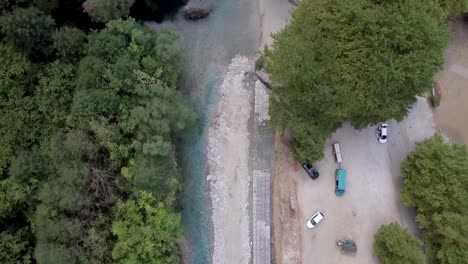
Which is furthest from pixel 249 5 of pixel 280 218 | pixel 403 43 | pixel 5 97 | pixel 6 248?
pixel 6 248

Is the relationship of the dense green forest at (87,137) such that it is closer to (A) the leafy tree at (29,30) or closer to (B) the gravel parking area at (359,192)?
(A) the leafy tree at (29,30)

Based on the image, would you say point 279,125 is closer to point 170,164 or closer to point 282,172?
point 282,172

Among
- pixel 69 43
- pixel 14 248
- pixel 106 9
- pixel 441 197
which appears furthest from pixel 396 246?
pixel 69 43

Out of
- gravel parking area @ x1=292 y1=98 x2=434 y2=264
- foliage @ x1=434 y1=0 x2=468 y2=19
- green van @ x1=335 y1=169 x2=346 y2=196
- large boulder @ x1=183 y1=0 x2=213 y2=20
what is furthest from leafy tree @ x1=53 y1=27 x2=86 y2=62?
foliage @ x1=434 y1=0 x2=468 y2=19

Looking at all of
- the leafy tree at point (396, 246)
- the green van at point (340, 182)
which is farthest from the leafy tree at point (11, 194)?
the leafy tree at point (396, 246)

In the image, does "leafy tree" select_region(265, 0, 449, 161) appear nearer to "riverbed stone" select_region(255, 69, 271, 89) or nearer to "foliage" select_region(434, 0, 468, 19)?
"foliage" select_region(434, 0, 468, 19)

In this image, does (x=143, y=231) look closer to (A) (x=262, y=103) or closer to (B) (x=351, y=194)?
(A) (x=262, y=103)
